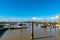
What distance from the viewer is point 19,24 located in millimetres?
30453

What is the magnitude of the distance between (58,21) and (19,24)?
10.3 meters

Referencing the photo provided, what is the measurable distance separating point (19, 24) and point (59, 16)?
1045cm

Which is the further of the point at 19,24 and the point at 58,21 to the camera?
the point at 58,21

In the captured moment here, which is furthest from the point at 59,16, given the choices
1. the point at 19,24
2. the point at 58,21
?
the point at 19,24

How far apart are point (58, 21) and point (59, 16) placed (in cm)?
142

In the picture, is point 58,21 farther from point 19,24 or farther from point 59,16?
point 19,24

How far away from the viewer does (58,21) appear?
106ft
